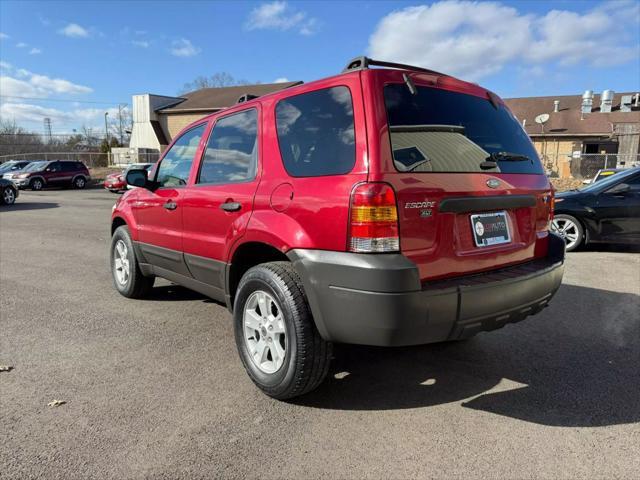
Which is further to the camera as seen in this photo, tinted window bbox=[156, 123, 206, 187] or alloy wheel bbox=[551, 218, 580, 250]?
alloy wheel bbox=[551, 218, 580, 250]

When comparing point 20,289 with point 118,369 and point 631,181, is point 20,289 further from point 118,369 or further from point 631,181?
point 631,181

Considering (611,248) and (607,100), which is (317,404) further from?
(607,100)

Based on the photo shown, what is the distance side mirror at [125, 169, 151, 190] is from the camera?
4.30m

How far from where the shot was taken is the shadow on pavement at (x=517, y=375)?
2.85 meters

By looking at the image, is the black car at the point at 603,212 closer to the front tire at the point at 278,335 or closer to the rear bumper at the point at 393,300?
the rear bumper at the point at 393,300

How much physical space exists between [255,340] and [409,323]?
1.20 metres

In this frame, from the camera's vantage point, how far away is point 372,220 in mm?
2350

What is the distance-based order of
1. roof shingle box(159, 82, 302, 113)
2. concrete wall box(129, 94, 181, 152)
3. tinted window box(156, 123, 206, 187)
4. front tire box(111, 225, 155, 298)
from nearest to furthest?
tinted window box(156, 123, 206, 187)
front tire box(111, 225, 155, 298)
roof shingle box(159, 82, 302, 113)
concrete wall box(129, 94, 181, 152)

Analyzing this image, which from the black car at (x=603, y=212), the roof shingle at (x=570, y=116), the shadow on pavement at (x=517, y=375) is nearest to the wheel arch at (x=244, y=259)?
the shadow on pavement at (x=517, y=375)

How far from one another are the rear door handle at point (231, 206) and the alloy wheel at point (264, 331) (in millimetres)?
609

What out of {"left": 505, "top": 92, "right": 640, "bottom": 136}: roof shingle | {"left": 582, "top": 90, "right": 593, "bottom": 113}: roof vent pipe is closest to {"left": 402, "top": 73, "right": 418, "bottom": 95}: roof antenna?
{"left": 505, "top": 92, "right": 640, "bottom": 136}: roof shingle

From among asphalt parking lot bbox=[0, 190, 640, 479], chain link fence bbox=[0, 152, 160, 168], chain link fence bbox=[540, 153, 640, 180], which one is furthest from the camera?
chain link fence bbox=[0, 152, 160, 168]

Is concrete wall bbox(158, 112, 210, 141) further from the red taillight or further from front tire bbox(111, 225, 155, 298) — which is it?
the red taillight

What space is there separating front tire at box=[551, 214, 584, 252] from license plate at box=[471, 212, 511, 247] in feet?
18.5
